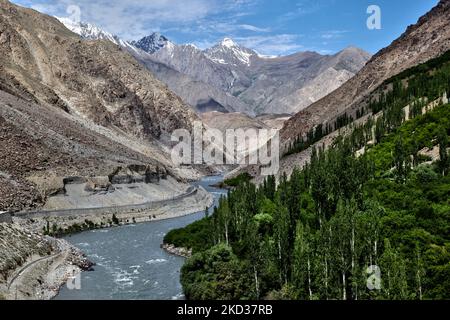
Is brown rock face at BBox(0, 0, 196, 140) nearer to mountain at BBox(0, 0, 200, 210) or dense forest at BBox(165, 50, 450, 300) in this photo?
mountain at BBox(0, 0, 200, 210)

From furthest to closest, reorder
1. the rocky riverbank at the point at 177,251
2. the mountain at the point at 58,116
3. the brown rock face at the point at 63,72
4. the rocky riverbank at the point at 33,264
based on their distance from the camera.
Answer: the brown rock face at the point at 63,72, the mountain at the point at 58,116, the rocky riverbank at the point at 177,251, the rocky riverbank at the point at 33,264

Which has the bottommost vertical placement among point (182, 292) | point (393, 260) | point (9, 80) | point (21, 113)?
point (182, 292)

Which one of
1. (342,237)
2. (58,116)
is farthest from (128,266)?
(58,116)

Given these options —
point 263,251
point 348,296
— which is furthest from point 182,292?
point 348,296

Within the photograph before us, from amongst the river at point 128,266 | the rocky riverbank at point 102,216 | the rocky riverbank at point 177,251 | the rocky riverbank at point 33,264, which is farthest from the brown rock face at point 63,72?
the rocky riverbank at point 33,264

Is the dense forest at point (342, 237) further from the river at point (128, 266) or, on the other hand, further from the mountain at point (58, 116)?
the mountain at point (58, 116)
